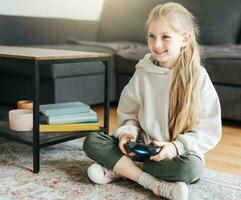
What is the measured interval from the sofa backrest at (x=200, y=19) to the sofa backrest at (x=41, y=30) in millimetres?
170

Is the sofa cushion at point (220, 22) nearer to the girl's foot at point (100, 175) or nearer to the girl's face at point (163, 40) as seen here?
the girl's face at point (163, 40)

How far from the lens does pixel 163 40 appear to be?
1.20 meters

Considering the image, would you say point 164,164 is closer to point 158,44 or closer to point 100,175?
point 100,175

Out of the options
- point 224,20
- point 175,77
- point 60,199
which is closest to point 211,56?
point 224,20

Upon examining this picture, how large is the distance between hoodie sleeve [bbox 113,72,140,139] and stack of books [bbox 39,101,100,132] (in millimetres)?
211

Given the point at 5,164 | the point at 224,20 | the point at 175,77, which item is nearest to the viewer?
the point at 175,77

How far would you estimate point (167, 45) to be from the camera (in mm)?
1197

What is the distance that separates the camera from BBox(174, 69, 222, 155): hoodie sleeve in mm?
1175

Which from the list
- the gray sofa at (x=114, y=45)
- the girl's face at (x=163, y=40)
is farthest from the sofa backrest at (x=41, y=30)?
the girl's face at (x=163, y=40)

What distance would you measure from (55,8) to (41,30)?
0.94 ft

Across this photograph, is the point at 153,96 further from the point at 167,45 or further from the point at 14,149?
the point at 14,149

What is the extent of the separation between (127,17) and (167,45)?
177 cm

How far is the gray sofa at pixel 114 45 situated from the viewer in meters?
2.01

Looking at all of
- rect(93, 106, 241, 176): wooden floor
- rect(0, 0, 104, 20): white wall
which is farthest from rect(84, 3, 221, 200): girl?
rect(0, 0, 104, 20): white wall
